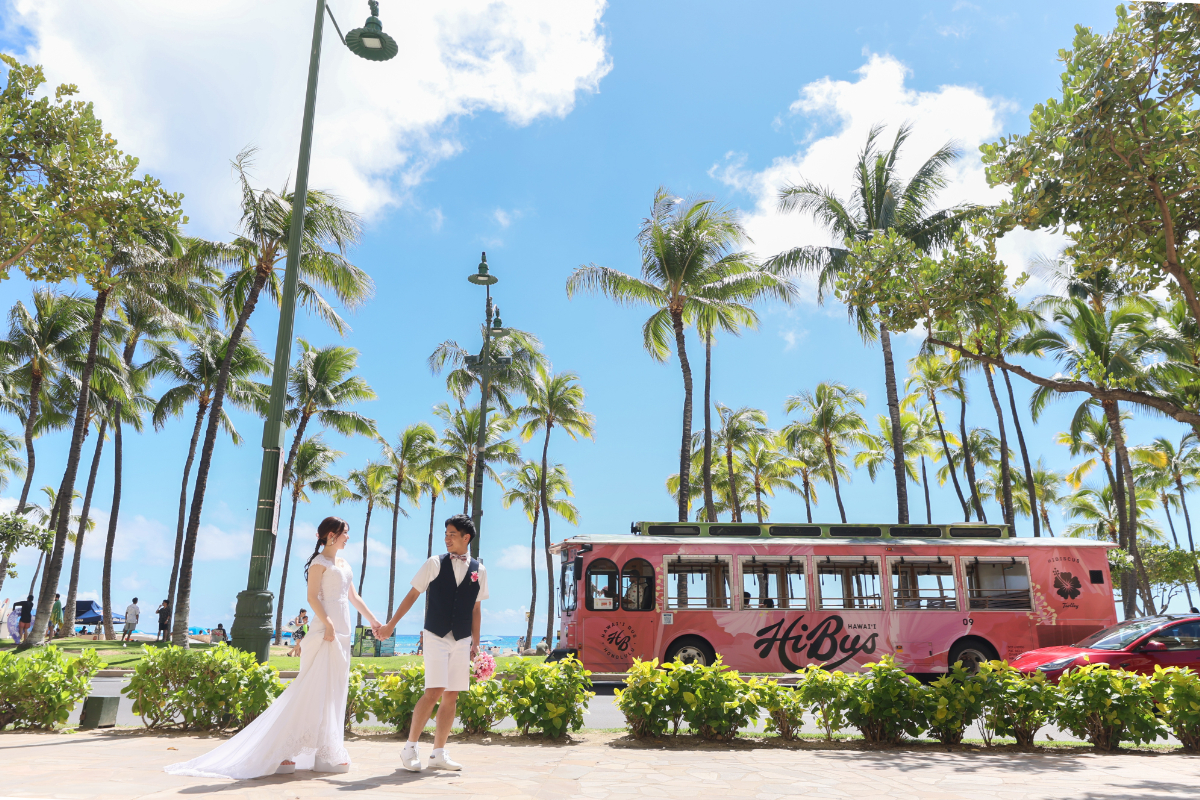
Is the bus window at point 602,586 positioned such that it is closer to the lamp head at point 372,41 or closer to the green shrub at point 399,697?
the green shrub at point 399,697

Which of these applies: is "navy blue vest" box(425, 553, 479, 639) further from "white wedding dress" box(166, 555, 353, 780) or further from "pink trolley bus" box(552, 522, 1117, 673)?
"pink trolley bus" box(552, 522, 1117, 673)

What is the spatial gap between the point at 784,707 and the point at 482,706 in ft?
9.64

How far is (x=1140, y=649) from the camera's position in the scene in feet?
36.4

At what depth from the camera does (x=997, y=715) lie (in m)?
7.47

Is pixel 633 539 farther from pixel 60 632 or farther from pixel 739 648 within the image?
pixel 60 632

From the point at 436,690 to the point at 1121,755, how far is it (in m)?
6.33

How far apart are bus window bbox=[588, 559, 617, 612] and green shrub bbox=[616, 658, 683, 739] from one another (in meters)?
A: 7.40

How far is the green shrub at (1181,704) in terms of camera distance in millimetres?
7332

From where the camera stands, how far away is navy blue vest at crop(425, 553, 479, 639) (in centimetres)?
596

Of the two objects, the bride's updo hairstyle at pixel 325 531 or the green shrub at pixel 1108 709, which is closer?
the bride's updo hairstyle at pixel 325 531

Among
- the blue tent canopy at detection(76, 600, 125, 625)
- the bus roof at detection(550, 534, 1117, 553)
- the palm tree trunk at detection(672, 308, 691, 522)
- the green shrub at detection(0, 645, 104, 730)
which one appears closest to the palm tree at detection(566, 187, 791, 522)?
the palm tree trunk at detection(672, 308, 691, 522)

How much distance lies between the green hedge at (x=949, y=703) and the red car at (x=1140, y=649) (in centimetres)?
360

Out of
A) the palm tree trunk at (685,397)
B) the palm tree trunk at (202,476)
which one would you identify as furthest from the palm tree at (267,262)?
the palm tree trunk at (685,397)

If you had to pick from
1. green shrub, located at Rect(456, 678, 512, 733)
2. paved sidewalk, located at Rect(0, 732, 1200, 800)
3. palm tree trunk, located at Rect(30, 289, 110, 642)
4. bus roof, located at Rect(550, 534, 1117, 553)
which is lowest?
paved sidewalk, located at Rect(0, 732, 1200, 800)
